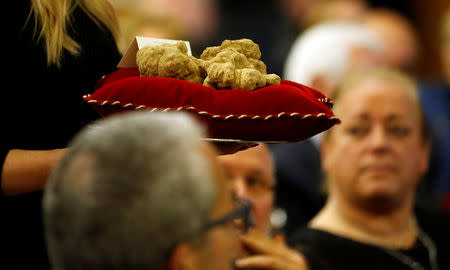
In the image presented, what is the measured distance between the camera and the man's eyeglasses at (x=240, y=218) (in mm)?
955

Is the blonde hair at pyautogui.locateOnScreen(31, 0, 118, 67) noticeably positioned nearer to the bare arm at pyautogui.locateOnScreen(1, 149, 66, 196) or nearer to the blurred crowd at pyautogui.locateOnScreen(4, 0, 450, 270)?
the blurred crowd at pyautogui.locateOnScreen(4, 0, 450, 270)

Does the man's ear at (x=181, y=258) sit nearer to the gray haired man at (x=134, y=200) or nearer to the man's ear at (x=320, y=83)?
the gray haired man at (x=134, y=200)

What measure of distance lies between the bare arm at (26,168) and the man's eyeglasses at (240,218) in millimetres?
363

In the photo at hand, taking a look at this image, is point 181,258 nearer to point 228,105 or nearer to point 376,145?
point 228,105

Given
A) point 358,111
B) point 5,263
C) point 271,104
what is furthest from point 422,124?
point 5,263

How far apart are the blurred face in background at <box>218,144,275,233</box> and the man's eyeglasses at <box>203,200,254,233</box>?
0.96 meters

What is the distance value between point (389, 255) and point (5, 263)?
4.12ft

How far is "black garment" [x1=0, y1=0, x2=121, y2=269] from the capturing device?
1.24 m

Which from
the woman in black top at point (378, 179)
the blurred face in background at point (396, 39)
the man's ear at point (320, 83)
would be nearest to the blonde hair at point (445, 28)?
the blurred face in background at point (396, 39)

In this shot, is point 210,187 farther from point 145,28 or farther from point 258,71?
point 145,28

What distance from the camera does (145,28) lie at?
8.93ft

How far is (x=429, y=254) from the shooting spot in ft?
7.32

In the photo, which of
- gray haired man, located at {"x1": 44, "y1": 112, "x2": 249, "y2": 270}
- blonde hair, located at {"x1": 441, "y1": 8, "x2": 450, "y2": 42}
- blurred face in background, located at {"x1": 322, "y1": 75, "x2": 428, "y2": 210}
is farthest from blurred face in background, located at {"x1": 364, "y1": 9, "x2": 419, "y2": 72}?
gray haired man, located at {"x1": 44, "y1": 112, "x2": 249, "y2": 270}

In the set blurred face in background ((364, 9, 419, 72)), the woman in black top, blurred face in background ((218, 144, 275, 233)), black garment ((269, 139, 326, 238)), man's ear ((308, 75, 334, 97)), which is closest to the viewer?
the woman in black top
